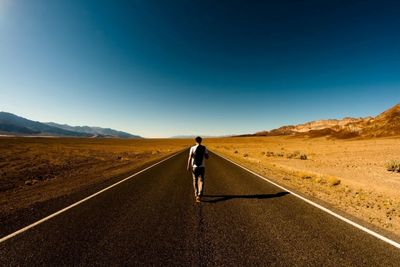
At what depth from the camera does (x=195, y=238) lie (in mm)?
4797

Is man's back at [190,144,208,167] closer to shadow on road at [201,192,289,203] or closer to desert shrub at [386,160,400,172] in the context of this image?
shadow on road at [201,192,289,203]

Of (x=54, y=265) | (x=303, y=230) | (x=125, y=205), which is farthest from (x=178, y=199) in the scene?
(x=54, y=265)

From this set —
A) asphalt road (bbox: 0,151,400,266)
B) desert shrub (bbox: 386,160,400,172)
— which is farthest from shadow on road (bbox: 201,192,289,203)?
desert shrub (bbox: 386,160,400,172)

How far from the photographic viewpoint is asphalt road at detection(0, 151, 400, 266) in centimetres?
394

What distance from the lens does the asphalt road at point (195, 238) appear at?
3.94 metres

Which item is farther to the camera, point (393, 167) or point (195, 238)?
point (393, 167)

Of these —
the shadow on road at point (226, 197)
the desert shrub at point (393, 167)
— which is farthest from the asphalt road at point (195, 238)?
the desert shrub at point (393, 167)

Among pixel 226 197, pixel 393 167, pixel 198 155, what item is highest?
pixel 198 155

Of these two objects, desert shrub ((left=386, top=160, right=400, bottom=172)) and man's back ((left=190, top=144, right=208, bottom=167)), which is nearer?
man's back ((left=190, top=144, right=208, bottom=167))

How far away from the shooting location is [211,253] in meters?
4.15

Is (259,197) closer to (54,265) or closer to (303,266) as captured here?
(303,266)

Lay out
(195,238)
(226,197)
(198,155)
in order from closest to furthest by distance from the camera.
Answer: (195,238)
(198,155)
(226,197)

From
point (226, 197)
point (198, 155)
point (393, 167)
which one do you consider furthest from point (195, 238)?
point (393, 167)

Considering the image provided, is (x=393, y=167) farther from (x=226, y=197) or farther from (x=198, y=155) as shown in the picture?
(x=198, y=155)
